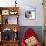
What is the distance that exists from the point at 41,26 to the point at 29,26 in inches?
15.7

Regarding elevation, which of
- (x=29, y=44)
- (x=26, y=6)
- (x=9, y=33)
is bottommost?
(x=29, y=44)

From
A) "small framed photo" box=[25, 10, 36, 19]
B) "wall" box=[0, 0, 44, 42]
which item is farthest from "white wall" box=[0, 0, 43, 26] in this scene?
"small framed photo" box=[25, 10, 36, 19]

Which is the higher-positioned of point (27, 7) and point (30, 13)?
point (27, 7)

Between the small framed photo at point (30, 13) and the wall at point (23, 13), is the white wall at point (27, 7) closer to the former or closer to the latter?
the wall at point (23, 13)

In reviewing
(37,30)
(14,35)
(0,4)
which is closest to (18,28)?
(14,35)

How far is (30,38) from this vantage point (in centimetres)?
A: 502

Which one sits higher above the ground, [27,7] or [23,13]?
[27,7]

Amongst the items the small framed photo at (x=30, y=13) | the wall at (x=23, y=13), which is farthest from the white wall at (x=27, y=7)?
the small framed photo at (x=30, y=13)

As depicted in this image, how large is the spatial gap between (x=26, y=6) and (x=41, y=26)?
0.83m

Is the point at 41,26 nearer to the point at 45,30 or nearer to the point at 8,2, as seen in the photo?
the point at 45,30

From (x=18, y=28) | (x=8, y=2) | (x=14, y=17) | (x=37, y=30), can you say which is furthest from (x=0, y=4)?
(x=37, y=30)

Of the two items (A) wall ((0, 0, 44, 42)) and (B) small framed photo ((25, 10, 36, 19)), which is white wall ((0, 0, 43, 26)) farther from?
(B) small framed photo ((25, 10, 36, 19))

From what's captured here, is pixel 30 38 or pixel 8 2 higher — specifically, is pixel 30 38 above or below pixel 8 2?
below

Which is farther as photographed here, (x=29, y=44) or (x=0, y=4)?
(x=0, y=4)
